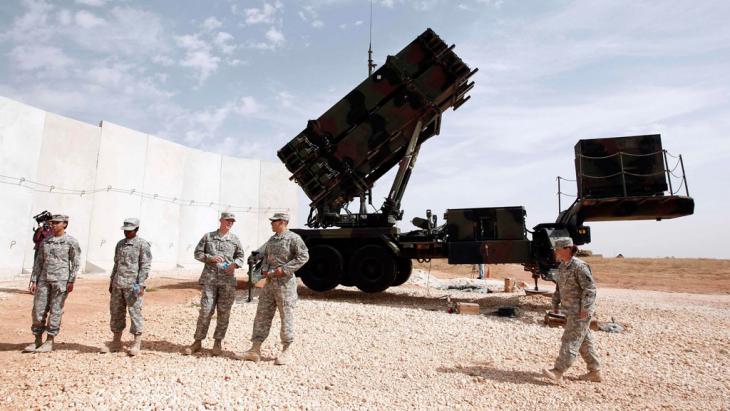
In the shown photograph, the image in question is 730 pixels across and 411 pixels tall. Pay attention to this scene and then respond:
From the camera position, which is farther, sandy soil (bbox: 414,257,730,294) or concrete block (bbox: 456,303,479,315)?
sandy soil (bbox: 414,257,730,294)

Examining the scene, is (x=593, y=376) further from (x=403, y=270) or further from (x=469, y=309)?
(x=403, y=270)

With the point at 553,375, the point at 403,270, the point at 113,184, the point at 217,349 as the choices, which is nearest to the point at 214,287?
the point at 217,349

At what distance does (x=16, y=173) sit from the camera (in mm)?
11992

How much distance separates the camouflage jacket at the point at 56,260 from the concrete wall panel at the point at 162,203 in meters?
12.2

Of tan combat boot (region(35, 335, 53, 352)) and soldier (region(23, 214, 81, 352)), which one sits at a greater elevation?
soldier (region(23, 214, 81, 352))

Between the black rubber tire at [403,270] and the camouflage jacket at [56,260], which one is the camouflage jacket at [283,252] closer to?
the camouflage jacket at [56,260]

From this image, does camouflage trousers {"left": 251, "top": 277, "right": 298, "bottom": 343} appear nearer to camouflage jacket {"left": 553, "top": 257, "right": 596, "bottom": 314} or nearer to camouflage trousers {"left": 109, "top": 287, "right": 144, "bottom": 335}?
camouflage trousers {"left": 109, "top": 287, "right": 144, "bottom": 335}

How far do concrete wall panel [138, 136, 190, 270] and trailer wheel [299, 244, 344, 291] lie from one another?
9816 millimetres

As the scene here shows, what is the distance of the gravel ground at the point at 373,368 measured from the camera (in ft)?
10.6

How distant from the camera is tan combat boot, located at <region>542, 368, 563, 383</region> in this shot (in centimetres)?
387

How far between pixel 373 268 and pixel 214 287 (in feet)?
14.7

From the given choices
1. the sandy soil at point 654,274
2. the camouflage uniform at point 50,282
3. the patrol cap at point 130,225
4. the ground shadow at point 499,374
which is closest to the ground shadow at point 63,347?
the camouflage uniform at point 50,282

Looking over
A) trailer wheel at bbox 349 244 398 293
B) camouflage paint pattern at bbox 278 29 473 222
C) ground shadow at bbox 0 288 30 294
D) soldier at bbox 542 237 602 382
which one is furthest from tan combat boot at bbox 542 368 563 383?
ground shadow at bbox 0 288 30 294

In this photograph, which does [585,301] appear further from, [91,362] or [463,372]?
[91,362]
